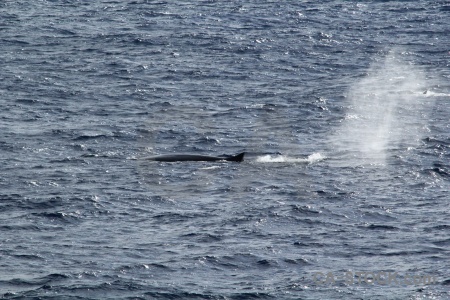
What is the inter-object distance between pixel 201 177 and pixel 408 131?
25.5 meters

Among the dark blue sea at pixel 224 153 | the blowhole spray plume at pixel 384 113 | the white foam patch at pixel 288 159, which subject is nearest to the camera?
the dark blue sea at pixel 224 153

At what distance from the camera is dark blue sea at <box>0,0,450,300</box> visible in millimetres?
63594

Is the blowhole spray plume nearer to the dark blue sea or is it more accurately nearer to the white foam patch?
the dark blue sea

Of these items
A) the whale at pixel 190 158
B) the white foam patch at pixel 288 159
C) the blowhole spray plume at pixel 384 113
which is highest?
the whale at pixel 190 158

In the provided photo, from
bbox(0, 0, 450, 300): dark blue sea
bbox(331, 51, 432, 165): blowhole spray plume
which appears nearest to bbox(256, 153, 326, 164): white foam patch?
bbox(0, 0, 450, 300): dark blue sea

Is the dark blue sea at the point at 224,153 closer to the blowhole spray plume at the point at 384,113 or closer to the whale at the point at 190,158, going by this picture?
the blowhole spray plume at the point at 384,113

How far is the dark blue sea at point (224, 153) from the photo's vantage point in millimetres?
63594

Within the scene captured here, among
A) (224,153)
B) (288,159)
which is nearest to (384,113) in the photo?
(288,159)

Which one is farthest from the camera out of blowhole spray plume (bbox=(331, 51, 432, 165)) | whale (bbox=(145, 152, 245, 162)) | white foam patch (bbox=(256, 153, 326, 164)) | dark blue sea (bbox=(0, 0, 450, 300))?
blowhole spray plume (bbox=(331, 51, 432, 165))

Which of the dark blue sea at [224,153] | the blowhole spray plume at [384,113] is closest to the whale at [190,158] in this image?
the dark blue sea at [224,153]

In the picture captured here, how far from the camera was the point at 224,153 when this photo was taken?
295ft

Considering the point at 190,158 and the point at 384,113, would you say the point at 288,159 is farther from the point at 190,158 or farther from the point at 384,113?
the point at 384,113

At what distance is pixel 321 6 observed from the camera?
165875 mm

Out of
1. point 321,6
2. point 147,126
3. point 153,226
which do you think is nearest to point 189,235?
point 153,226
